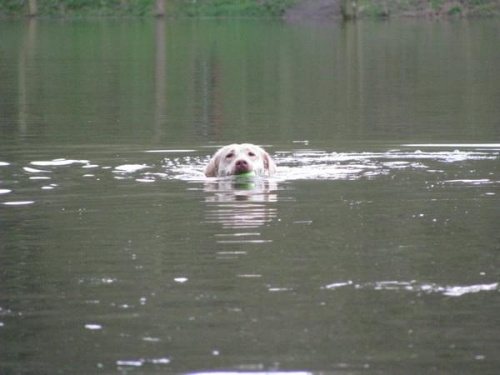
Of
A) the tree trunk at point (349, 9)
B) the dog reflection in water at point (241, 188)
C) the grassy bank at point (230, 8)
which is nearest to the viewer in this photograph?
the dog reflection in water at point (241, 188)

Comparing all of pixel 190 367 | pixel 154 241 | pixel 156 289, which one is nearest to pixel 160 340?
pixel 190 367

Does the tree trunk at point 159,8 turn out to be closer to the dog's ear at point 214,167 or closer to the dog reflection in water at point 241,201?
the dog's ear at point 214,167

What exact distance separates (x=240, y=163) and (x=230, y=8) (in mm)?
55276

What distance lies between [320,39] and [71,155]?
111 ft

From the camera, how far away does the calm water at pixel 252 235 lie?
25.5ft

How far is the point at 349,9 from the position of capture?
6562cm

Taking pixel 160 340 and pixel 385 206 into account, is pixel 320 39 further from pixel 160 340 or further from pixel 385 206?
pixel 160 340

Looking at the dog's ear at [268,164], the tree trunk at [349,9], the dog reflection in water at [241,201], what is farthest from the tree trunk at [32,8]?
the dog reflection in water at [241,201]

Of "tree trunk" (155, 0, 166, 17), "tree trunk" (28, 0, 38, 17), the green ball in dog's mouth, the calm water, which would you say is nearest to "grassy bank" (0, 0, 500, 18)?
"tree trunk" (28, 0, 38, 17)

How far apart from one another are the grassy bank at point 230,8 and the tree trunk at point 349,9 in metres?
2.13

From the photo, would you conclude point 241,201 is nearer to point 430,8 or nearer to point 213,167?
point 213,167

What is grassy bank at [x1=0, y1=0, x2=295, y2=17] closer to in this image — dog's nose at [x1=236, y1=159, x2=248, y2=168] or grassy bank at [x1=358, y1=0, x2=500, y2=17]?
grassy bank at [x1=358, y1=0, x2=500, y2=17]

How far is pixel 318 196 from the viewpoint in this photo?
13.7 m

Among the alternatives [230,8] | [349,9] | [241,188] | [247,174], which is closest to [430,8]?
[349,9]
